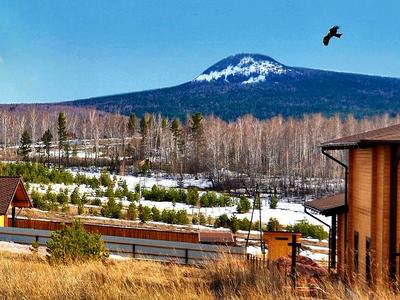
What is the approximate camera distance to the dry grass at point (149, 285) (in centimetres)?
596

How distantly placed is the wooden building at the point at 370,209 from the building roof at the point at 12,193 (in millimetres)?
14562

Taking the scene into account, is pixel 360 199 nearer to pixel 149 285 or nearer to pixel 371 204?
pixel 371 204

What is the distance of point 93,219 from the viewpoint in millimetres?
34906

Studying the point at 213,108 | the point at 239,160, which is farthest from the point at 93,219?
the point at 213,108

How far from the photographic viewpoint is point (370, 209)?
12.4 m

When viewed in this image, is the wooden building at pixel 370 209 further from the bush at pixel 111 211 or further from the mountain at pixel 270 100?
the mountain at pixel 270 100

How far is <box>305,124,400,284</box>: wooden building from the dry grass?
9.04 ft

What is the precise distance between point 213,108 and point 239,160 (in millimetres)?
97561

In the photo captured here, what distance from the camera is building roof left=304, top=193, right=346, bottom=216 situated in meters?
14.7

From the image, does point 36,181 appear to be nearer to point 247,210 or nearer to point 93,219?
point 93,219

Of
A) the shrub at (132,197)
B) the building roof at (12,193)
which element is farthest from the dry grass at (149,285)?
the shrub at (132,197)

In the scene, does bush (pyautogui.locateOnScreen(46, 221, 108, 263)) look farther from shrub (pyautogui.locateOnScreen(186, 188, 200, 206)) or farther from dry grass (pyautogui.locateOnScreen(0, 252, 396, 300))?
shrub (pyautogui.locateOnScreen(186, 188, 200, 206))

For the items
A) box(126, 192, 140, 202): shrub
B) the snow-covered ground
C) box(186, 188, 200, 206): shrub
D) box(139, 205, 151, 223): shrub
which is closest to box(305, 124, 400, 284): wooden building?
box(139, 205, 151, 223): shrub

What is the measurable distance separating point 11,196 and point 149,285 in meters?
19.7
